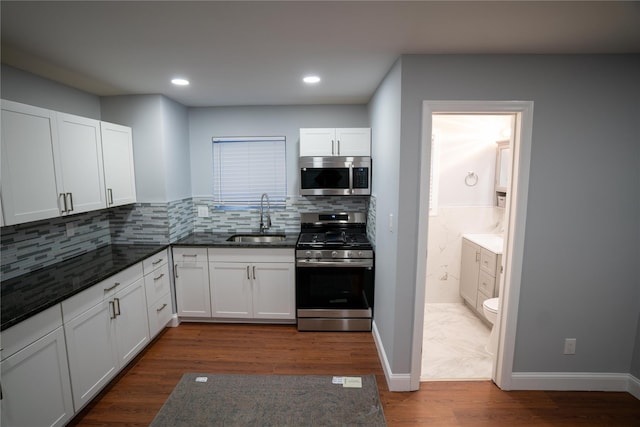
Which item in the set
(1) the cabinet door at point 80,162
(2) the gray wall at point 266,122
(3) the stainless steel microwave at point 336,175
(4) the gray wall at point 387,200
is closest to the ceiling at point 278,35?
(4) the gray wall at point 387,200

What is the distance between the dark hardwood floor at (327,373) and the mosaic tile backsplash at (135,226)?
1.11 meters

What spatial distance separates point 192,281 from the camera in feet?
10.5

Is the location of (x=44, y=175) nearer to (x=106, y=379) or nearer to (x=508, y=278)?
(x=106, y=379)

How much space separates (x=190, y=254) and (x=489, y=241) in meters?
3.27

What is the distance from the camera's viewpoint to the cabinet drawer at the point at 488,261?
298 cm

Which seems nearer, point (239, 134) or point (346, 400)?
point (346, 400)

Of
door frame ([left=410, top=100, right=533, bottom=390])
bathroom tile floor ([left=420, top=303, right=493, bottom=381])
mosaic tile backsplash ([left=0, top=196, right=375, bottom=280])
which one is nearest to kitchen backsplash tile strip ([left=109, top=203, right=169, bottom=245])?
mosaic tile backsplash ([left=0, top=196, right=375, bottom=280])

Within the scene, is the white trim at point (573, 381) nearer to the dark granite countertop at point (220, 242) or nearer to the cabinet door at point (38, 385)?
the dark granite countertop at point (220, 242)

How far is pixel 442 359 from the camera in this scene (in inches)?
104

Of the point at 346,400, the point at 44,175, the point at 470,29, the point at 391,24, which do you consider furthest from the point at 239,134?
the point at 346,400

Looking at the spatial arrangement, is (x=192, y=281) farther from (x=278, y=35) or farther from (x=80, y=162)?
(x=278, y=35)

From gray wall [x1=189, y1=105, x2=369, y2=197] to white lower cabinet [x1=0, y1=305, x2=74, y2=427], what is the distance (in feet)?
7.85

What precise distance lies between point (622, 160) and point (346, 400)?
258 centimetres

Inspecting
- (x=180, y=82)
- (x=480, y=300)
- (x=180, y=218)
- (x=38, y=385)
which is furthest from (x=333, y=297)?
(x=180, y=82)
